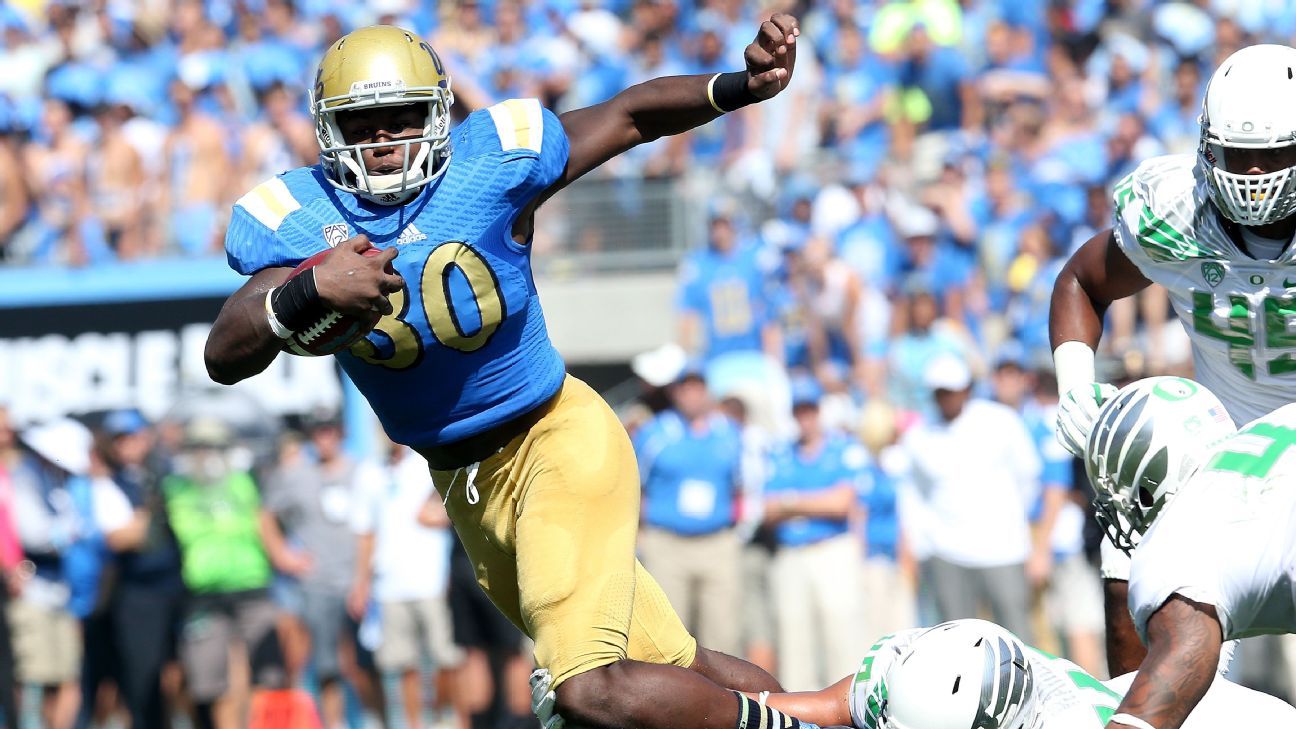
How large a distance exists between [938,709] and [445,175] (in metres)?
1.85

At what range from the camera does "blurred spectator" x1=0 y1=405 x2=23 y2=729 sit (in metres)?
9.68

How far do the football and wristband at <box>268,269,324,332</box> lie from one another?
2 centimetres

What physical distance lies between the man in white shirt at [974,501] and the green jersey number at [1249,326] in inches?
161

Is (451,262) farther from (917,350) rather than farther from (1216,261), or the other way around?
(917,350)

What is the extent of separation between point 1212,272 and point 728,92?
138cm

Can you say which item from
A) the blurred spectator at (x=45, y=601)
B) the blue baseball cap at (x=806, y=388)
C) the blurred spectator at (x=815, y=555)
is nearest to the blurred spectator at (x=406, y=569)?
the blurred spectator at (x=45, y=601)

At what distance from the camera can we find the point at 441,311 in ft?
15.1

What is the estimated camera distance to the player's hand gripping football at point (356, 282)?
4074mm

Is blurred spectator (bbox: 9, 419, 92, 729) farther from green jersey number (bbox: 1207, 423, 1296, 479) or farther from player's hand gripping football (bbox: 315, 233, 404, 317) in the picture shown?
green jersey number (bbox: 1207, 423, 1296, 479)

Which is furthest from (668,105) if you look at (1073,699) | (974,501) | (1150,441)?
(974,501)

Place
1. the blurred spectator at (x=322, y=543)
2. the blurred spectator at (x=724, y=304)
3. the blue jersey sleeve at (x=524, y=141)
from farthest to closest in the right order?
the blurred spectator at (x=724, y=304), the blurred spectator at (x=322, y=543), the blue jersey sleeve at (x=524, y=141)

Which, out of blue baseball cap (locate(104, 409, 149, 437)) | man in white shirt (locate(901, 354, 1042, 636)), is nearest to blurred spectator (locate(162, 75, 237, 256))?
blue baseball cap (locate(104, 409, 149, 437))

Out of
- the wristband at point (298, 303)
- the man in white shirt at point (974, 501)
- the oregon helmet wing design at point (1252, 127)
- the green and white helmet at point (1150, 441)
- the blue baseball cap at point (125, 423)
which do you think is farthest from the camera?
the blue baseball cap at point (125, 423)

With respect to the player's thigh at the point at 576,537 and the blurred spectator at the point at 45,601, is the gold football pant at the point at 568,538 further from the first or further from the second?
the blurred spectator at the point at 45,601
